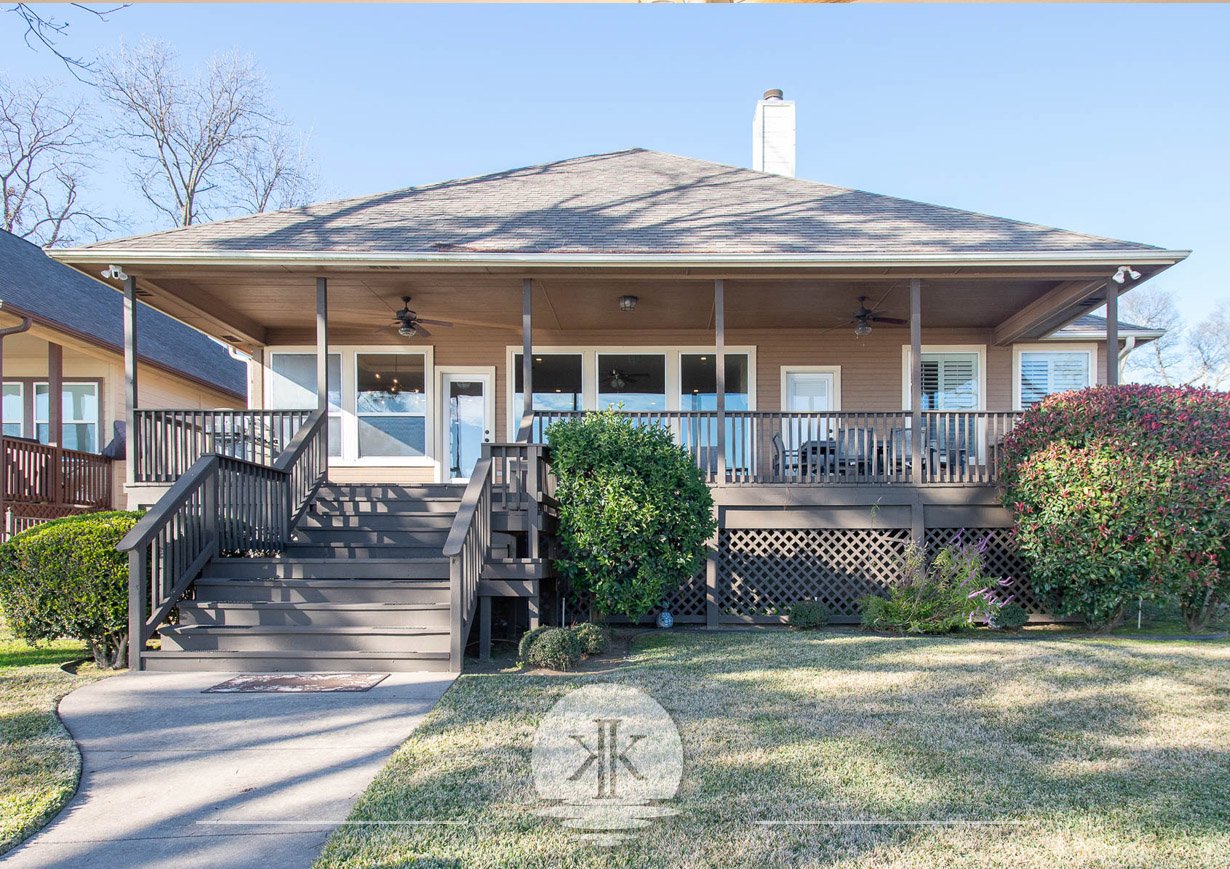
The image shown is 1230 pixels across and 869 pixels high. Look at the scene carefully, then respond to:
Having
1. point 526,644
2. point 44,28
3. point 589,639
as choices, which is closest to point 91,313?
point 44,28

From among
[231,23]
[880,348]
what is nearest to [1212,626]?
[880,348]

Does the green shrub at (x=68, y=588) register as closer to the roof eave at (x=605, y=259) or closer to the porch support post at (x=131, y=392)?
the porch support post at (x=131, y=392)

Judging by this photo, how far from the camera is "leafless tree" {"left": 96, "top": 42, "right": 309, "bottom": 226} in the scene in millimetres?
23688

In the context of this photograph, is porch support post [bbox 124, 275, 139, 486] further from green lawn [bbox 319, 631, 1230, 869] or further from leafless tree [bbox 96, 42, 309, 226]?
leafless tree [bbox 96, 42, 309, 226]

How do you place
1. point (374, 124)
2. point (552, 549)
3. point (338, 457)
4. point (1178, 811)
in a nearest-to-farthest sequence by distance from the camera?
point (1178, 811)
point (552, 549)
point (338, 457)
point (374, 124)

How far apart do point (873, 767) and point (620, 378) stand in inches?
320

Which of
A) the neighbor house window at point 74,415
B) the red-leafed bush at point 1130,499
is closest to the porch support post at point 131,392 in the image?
the neighbor house window at point 74,415

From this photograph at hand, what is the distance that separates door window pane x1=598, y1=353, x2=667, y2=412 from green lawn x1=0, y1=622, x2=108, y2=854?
6.99 m

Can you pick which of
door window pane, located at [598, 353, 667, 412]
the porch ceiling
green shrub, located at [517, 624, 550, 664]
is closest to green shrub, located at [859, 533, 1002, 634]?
the porch ceiling

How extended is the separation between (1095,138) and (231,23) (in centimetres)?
2190

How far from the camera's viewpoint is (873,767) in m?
3.90

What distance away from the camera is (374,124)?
2497cm

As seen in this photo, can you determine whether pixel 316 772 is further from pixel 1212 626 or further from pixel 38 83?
pixel 38 83

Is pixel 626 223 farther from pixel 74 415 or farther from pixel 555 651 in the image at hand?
pixel 74 415
